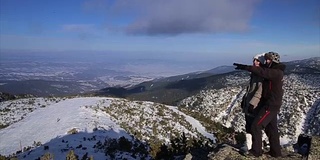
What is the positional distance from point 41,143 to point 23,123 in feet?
24.8

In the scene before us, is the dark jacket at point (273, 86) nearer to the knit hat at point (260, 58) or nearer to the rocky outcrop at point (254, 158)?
the knit hat at point (260, 58)

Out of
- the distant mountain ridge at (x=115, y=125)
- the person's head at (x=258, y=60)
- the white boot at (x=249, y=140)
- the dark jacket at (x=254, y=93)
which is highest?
the person's head at (x=258, y=60)

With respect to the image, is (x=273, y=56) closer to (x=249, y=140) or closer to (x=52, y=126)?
(x=249, y=140)

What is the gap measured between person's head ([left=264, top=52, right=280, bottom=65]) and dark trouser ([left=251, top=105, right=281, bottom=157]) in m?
1.25

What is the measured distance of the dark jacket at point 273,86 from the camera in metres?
7.89

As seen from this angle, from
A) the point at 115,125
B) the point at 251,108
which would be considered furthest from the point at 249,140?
the point at 115,125

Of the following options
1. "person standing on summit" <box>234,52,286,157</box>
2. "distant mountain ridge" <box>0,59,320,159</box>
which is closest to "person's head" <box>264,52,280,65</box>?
"person standing on summit" <box>234,52,286,157</box>

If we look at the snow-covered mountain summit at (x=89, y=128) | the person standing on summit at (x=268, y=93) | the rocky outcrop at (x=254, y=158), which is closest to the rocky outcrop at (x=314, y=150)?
the rocky outcrop at (x=254, y=158)

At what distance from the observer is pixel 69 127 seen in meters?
19.7

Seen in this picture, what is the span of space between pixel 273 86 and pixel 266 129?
137 cm

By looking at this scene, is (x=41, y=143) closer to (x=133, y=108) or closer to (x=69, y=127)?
(x=69, y=127)

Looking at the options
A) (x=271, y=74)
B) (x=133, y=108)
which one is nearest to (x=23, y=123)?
(x=133, y=108)

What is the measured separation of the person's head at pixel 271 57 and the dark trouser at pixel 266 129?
4.10 ft

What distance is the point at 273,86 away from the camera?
8078 millimetres
